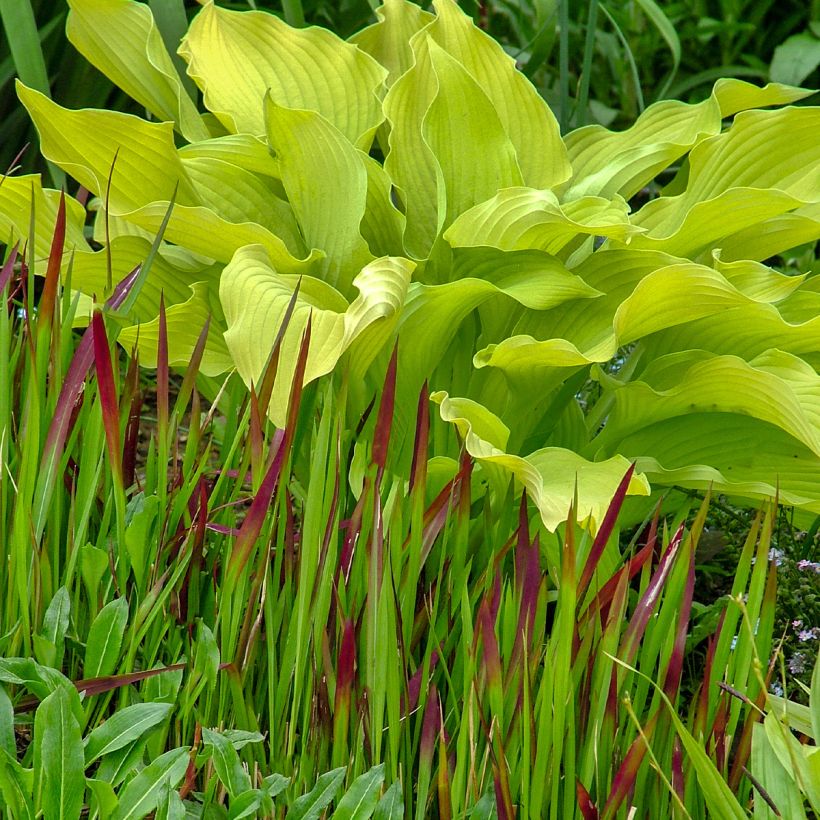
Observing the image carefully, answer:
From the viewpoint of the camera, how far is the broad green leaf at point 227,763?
814mm

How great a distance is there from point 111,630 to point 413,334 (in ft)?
1.70

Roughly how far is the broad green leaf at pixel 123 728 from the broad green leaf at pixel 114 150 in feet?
2.25

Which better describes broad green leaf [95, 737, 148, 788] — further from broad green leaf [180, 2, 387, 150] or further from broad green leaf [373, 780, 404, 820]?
broad green leaf [180, 2, 387, 150]

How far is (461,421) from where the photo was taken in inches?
40.5

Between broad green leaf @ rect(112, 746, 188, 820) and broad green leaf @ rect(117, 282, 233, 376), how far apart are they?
1.94 ft

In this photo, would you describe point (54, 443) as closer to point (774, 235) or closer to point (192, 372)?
point (192, 372)

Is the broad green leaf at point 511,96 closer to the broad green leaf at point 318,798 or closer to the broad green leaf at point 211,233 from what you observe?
the broad green leaf at point 211,233

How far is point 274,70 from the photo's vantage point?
145 cm

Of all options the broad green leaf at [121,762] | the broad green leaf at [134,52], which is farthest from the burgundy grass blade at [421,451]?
the broad green leaf at [134,52]

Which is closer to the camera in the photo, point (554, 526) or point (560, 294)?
point (554, 526)

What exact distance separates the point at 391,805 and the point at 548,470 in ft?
1.41

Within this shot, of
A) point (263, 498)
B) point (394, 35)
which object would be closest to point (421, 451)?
point (263, 498)

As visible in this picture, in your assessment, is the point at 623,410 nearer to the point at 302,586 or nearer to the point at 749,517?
the point at 749,517

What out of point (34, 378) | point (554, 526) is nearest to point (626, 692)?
point (554, 526)
